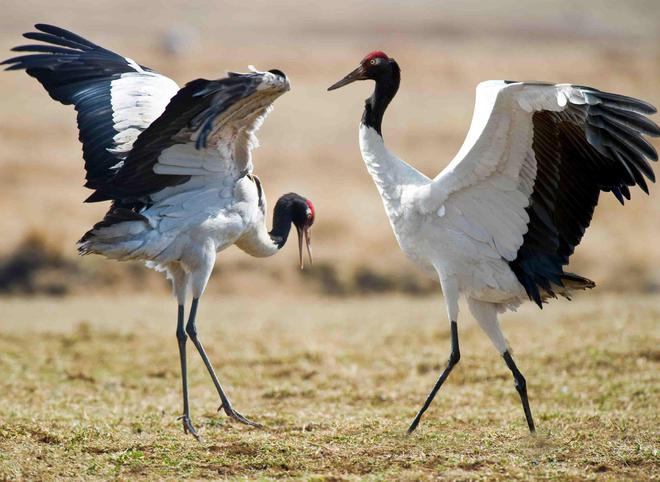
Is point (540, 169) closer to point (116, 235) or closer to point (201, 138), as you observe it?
point (201, 138)

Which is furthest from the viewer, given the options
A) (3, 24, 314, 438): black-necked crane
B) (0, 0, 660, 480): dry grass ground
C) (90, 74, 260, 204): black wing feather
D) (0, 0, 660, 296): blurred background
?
(0, 0, 660, 296): blurred background

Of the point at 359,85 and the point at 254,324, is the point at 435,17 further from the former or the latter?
the point at 254,324

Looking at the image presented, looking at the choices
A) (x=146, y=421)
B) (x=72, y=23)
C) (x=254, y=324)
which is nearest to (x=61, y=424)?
(x=146, y=421)

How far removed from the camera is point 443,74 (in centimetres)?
2698

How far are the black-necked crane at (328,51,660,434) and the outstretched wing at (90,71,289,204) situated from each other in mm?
831

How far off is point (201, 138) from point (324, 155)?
1287cm

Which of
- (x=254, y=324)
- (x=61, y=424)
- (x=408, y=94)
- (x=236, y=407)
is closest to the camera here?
(x=61, y=424)

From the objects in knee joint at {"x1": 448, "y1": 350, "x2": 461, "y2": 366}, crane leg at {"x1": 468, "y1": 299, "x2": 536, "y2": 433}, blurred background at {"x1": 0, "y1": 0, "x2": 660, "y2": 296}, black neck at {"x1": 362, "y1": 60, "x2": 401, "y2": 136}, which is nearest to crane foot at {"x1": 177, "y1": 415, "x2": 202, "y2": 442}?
knee joint at {"x1": 448, "y1": 350, "x2": 461, "y2": 366}

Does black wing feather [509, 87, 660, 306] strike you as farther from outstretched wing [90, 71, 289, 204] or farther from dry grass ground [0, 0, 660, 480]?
outstretched wing [90, 71, 289, 204]

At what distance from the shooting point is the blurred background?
13.1m

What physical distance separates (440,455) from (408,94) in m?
19.4

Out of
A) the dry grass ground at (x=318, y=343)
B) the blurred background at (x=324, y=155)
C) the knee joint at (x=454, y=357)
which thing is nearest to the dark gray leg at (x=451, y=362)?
the knee joint at (x=454, y=357)

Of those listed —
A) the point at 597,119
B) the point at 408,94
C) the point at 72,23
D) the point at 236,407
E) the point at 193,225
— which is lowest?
the point at 236,407

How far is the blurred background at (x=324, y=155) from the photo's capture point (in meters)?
13.1
